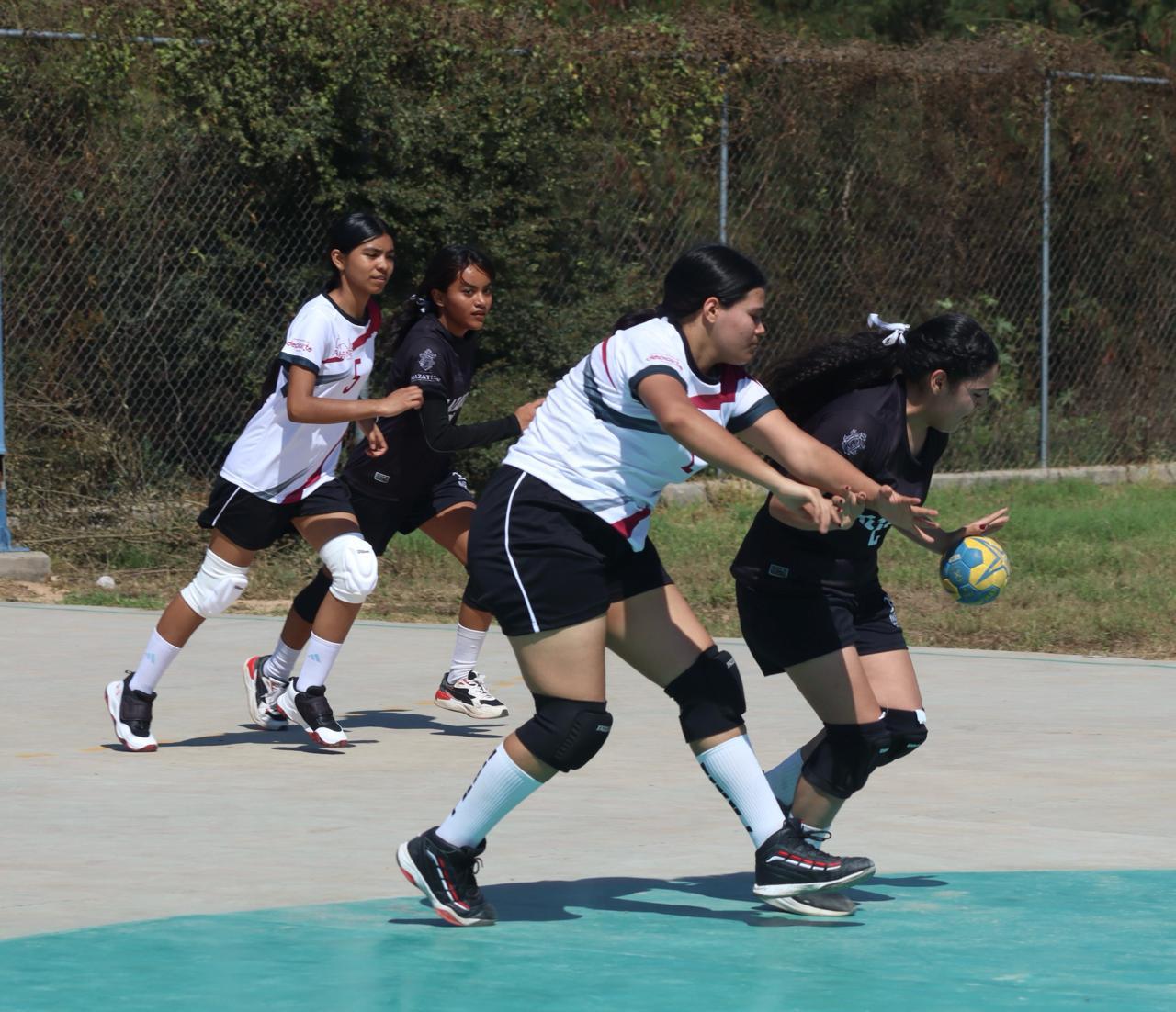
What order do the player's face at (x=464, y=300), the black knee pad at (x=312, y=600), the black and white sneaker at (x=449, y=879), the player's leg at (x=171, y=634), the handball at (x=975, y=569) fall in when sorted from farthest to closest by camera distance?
the black knee pad at (x=312, y=600), the player's face at (x=464, y=300), the player's leg at (x=171, y=634), the handball at (x=975, y=569), the black and white sneaker at (x=449, y=879)

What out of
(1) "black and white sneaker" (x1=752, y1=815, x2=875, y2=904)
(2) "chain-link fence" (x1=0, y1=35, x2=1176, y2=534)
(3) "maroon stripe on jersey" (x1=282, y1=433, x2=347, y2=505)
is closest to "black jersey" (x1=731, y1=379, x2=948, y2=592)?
(1) "black and white sneaker" (x1=752, y1=815, x2=875, y2=904)

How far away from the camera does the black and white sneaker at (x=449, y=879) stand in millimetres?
5230

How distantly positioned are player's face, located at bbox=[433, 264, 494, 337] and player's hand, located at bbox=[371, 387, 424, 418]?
54 centimetres

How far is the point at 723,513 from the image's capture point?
47.8 feet

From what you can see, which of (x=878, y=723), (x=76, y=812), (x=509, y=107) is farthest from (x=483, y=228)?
(x=878, y=723)

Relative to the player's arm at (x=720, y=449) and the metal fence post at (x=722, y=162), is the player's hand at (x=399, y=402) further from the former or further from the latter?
the metal fence post at (x=722, y=162)

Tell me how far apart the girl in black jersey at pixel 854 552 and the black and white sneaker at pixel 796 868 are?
9cm

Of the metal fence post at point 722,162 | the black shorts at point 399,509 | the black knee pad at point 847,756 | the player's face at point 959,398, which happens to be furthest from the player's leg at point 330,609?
the metal fence post at point 722,162

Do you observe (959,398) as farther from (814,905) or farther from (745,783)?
(814,905)

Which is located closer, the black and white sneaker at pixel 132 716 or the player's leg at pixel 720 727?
the player's leg at pixel 720 727

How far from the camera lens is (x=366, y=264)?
7777 mm

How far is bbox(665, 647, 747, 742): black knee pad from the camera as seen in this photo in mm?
5375

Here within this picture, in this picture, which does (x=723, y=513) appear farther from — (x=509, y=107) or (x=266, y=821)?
(x=266, y=821)

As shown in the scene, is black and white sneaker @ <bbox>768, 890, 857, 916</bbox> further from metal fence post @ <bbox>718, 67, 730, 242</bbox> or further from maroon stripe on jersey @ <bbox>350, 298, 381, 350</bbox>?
metal fence post @ <bbox>718, 67, 730, 242</bbox>
